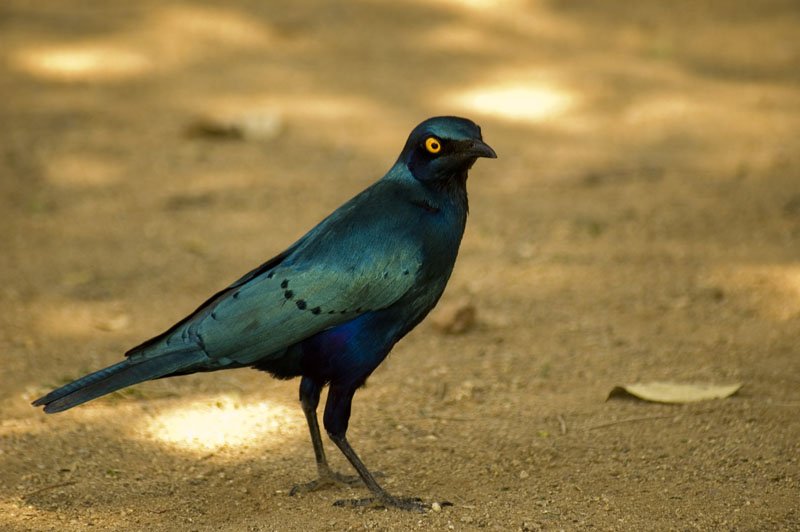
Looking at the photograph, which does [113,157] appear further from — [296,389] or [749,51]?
[749,51]

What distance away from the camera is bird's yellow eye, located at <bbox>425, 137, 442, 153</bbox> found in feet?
13.2

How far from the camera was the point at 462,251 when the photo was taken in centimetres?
699

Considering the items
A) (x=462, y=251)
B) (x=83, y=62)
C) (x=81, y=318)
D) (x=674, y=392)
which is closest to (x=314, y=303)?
(x=674, y=392)

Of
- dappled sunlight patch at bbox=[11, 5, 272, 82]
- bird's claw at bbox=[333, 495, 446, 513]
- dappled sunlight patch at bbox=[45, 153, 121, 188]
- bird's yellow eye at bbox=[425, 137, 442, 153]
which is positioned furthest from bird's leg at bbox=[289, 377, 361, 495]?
dappled sunlight patch at bbox=[11, 5, 272, 82]

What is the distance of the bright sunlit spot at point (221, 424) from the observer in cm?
468

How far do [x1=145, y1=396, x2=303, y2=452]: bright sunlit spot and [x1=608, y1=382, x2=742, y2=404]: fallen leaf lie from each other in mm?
1431

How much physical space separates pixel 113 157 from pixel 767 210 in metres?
4.73

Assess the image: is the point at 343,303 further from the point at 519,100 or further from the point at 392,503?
the point at 519,100

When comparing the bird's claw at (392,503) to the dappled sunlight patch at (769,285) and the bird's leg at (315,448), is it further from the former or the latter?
the dappled sunlight patch at (769,285)

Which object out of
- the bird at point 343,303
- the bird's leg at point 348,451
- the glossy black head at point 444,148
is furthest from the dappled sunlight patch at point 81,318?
the glossy black head at point 444,148

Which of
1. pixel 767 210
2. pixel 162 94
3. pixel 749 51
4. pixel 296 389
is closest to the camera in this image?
pixel 296 389

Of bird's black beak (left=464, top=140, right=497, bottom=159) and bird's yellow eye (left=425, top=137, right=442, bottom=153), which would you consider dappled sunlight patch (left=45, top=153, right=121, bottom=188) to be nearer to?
bird's yellow eye (left=425, top=137, right=442, bottom=153)

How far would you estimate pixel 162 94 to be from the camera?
9.46 metres

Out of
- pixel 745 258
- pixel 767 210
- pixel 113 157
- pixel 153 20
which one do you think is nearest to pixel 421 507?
pixel 745 258
